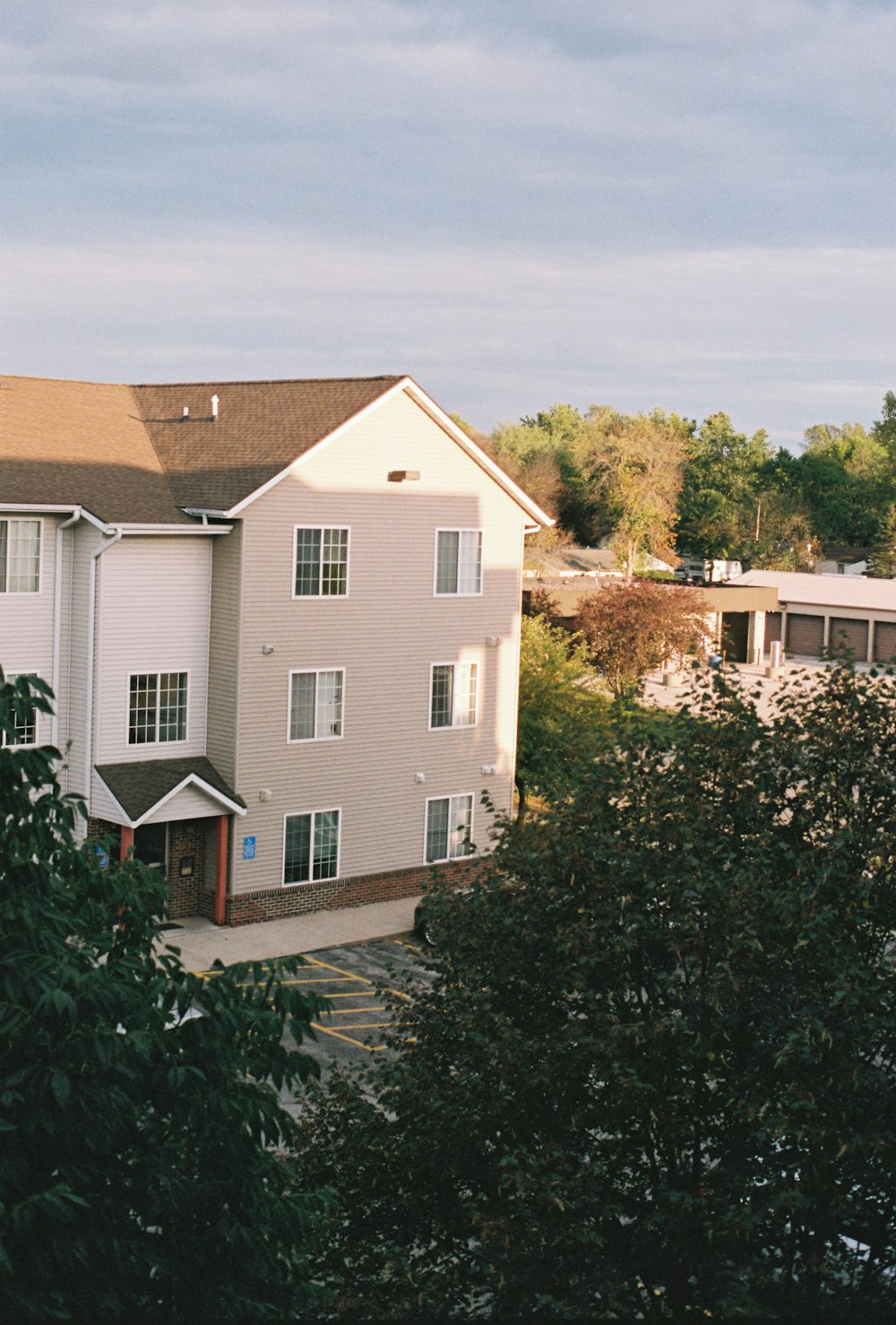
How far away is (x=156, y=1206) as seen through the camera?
889 cm

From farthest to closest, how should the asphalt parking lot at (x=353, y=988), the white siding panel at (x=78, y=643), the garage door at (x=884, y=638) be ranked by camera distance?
the garage door at (x=884, y=638) → the white siding panel at (x=78, y=643) → the asphalt parking lot at (x=353, y=988)

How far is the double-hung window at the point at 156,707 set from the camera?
32.0m

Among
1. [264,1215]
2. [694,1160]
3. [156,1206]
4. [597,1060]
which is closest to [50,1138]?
[156,1206]

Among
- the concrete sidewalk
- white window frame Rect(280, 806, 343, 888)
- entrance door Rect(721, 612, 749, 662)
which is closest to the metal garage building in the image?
entrance door Rect(721, 612, 749, 662)

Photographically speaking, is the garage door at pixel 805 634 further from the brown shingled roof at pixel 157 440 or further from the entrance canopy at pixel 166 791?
the entrance canopy at pixel 166 791

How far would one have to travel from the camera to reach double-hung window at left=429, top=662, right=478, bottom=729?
36.5 meters

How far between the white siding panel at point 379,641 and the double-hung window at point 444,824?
33 centimetres

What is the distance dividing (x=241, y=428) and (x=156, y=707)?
784 centimetres

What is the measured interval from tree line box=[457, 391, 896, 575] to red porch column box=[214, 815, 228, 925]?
6142cm

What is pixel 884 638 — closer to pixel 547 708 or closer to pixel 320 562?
pixel 547 708

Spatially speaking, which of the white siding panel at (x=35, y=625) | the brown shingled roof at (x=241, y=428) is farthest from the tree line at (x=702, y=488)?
the white siding panel at (x=35, y=625)

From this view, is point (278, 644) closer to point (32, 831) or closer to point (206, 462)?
point (206, 462)

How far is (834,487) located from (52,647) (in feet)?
390

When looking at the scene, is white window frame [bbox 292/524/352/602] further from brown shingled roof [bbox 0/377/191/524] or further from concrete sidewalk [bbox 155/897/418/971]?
concrete sidewalk [bbox 155/897/418/971]
